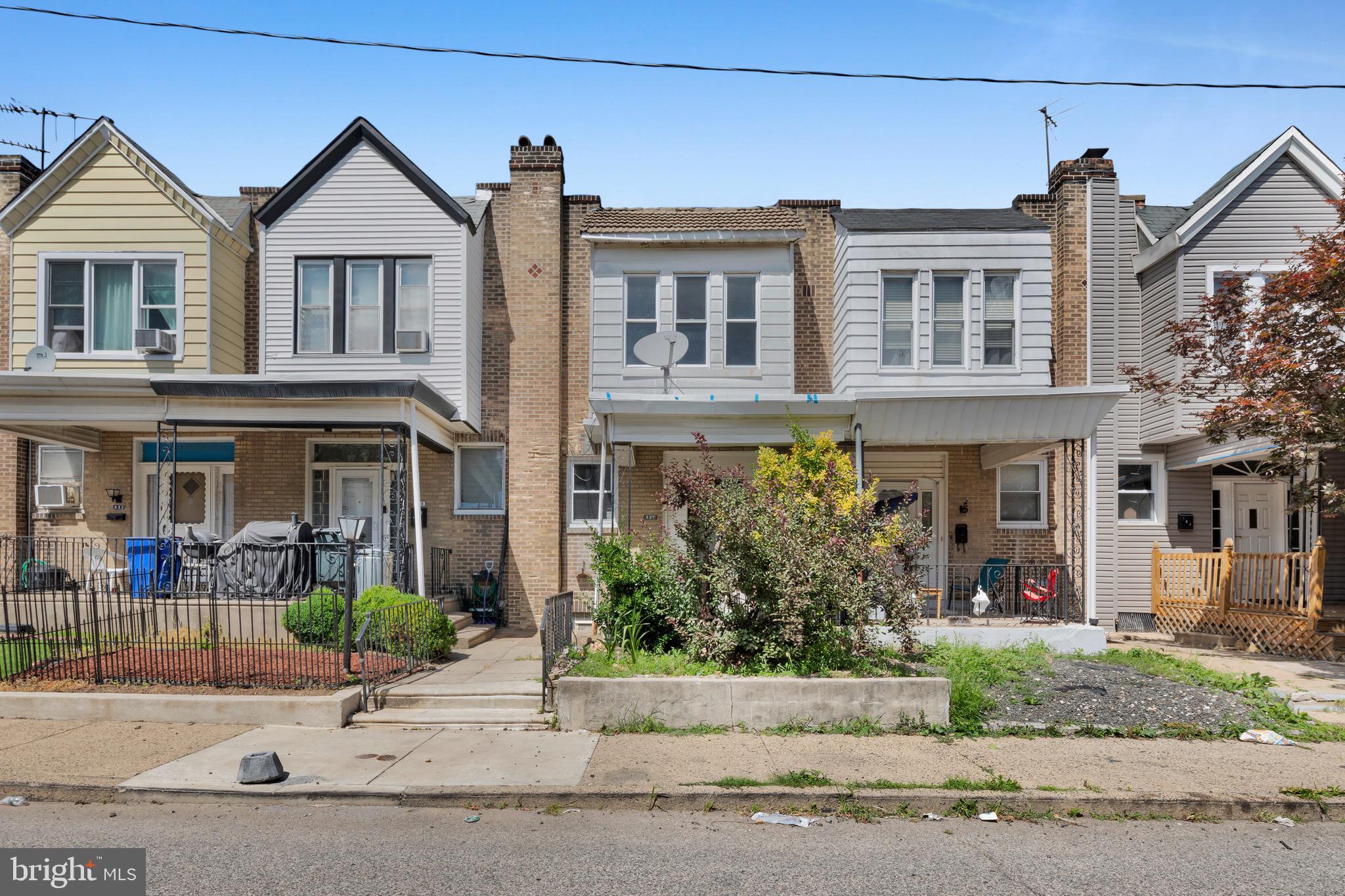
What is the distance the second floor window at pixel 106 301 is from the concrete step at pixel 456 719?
393 inches

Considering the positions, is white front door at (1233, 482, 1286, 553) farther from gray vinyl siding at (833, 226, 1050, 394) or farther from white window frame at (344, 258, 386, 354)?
white window frame at (344, 258, 386, 354)

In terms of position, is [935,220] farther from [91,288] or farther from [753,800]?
[91,288]

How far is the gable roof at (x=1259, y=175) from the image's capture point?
15.7 metres

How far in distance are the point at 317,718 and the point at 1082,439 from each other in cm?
1141

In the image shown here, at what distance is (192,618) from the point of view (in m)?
12.4

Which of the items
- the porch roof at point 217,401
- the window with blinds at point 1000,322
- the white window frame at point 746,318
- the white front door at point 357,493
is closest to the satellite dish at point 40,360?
the porch roof at point 217,401

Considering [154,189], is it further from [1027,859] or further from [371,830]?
[1027,859]

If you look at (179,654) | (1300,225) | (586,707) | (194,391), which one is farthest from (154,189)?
(1300,225)

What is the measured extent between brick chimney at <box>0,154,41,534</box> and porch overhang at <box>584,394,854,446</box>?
446 inches

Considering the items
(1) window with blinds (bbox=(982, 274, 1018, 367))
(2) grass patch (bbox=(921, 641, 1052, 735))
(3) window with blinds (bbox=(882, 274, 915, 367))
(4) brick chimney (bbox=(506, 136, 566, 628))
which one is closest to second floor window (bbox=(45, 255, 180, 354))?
(4) brick chimney (bbox=(506, 136, 566, 628))

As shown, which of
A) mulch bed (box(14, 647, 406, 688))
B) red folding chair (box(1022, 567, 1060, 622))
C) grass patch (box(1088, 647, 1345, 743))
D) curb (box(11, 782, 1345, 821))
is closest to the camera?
curb (box(11, 782, 1345, 821))

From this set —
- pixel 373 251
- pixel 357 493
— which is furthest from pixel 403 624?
pixel 373 251

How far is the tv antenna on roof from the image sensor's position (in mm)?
14523

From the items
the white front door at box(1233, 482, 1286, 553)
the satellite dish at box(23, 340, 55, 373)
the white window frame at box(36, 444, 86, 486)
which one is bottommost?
the white front door at box(1233, 482, 1286, 553)
